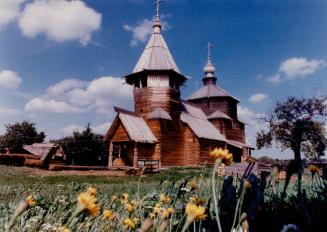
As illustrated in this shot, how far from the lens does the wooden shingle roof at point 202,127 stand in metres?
32.4

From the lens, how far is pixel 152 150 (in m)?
30.1

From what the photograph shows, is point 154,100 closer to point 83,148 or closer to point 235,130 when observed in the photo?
point 83,148

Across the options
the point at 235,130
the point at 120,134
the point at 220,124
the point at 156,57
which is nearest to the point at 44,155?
the point at 120,134

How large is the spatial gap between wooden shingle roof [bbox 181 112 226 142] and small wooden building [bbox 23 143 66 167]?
40.3 feet

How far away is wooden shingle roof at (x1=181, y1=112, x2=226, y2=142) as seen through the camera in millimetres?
32425

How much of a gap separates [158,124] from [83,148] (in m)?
11.0

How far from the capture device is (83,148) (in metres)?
37.0

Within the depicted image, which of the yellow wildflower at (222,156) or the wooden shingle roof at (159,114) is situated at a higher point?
the wooden shingle roof at (159,114)

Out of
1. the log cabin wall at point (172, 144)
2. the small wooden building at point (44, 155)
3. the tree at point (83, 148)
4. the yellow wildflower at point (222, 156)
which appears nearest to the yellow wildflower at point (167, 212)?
the yellow wildflower at point (222, 156)

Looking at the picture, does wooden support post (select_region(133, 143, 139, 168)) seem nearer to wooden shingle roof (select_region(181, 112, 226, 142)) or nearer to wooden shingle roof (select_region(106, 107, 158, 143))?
wooden shingle roof (select_region(106, 107, 158, 143))

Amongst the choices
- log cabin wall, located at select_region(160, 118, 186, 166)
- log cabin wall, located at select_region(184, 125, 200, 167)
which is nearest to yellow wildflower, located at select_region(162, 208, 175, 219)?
log cabin wall, located at select_region(160, 118, 186, 166)

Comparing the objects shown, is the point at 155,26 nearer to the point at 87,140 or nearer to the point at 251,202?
the point at 87,140

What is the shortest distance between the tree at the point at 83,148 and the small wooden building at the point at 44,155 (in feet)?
4.69

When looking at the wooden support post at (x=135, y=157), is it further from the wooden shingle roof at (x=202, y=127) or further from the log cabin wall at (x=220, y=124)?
the log cabin wall at (x=220, y=124)
